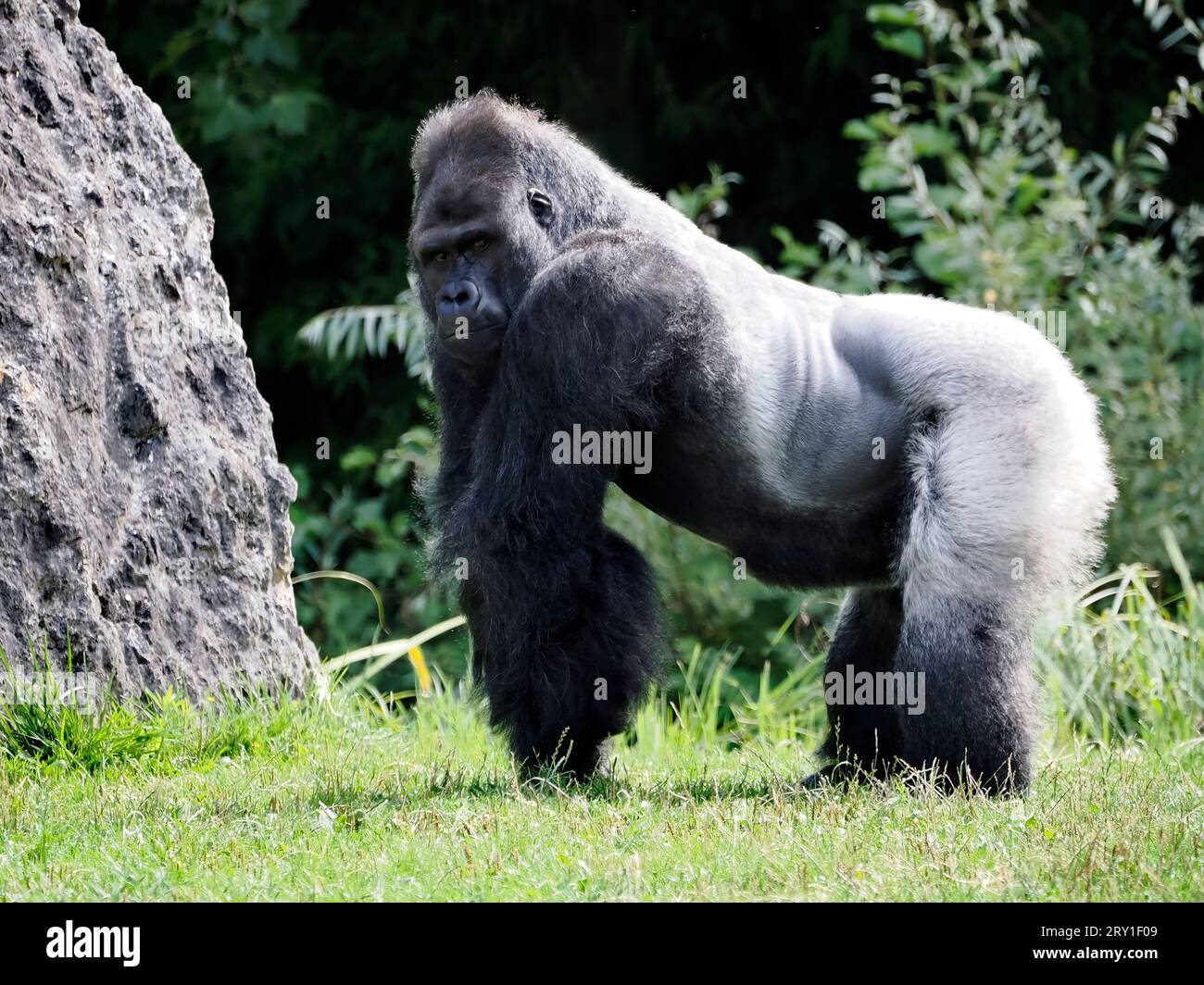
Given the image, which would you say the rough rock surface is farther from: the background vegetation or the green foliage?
the green foliage

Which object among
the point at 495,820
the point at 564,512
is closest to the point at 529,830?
the point at 495,820

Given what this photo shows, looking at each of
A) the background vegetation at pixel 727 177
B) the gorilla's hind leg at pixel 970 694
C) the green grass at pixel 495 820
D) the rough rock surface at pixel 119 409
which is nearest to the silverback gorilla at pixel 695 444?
the gorilla's hind leg at pixel 970 694

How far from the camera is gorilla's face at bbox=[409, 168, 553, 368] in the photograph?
418 cm

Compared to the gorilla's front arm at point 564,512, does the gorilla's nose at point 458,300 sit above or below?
above

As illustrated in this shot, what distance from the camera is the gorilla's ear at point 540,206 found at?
4.34 m

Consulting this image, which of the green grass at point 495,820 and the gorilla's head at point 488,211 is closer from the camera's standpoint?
the green grass at point 495,820

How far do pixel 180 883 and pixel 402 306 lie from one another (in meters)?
4.99

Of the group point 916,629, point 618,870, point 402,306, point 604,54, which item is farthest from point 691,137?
point 618,870

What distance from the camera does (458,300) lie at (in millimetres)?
4168

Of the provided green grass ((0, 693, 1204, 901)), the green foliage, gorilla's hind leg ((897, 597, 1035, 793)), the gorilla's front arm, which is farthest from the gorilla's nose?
the green foliage

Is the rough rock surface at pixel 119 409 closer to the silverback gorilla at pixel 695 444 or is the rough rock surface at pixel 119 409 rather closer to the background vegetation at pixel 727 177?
the silverback gorilla at pixel 695 444

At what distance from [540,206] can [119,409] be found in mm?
1469

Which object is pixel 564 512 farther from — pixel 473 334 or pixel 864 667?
pixel 864 667

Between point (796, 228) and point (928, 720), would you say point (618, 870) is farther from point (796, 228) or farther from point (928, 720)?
point (796, 228)
